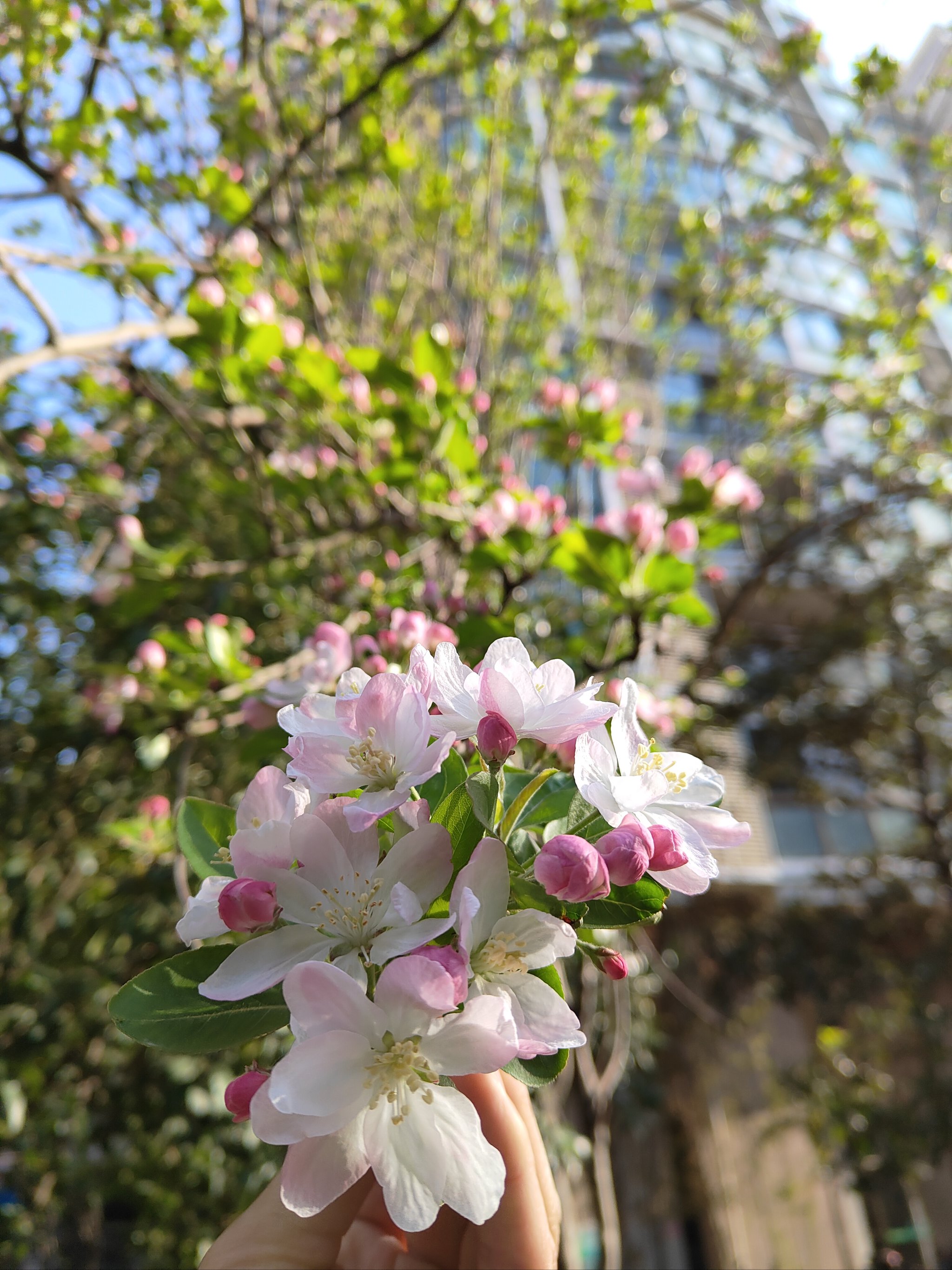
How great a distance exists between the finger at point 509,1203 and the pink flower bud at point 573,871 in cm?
27

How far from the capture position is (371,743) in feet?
1.80

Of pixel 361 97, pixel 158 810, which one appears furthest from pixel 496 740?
pixel 361 97

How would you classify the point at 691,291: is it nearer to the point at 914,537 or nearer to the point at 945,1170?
the point at 914,537

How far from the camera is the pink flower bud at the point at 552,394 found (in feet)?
7.00

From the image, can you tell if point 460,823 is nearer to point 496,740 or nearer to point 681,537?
point 496,740

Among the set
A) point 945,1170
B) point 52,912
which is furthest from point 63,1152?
point 945,1170

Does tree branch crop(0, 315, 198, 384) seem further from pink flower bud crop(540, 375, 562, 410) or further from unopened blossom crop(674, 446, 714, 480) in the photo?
unopened blossom crop(674, 446, 714, 480)

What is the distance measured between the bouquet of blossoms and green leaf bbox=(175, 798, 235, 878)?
0.06 metres

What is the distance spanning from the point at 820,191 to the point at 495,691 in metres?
4.12

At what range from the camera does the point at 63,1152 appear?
2.68m

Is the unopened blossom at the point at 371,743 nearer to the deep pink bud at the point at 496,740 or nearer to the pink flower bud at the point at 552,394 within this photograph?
the deep pink bud at the point at 496,740

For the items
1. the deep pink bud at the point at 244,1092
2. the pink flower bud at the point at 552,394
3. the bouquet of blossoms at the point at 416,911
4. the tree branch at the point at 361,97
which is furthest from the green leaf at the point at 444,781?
the tree branch at the point at 361,97

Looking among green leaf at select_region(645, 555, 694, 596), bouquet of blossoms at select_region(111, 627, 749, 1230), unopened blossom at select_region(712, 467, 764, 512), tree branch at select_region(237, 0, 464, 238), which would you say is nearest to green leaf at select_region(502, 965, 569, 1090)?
bouquet of blossoms at select_region(111, 627, 749, 1230)

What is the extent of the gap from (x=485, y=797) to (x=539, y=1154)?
1.30 feet
